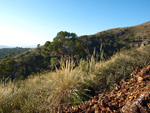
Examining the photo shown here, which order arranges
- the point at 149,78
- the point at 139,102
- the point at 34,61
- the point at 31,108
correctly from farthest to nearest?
the point at 34,61 < the point at 31,108 < the point at 149,78 < the point at 139,102

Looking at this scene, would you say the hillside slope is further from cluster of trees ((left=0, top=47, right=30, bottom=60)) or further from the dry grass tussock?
cluster of trees ((left=0, top=47, right=30, bottom=60))

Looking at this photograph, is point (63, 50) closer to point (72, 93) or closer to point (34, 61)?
point (34, 61)

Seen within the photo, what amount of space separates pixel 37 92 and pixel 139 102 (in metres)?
2.13

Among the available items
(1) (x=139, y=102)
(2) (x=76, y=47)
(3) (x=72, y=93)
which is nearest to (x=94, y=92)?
(3) (x=72, y=93)

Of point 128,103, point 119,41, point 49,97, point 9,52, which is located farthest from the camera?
point 9,52

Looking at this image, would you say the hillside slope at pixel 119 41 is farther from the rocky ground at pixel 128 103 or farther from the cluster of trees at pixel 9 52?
the cluster of trees at pixel 9 52

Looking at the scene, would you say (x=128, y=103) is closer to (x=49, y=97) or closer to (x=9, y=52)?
(x=49, y=97)

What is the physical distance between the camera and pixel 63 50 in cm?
1906

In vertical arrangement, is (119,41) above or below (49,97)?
above

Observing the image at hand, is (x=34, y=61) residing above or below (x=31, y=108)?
below

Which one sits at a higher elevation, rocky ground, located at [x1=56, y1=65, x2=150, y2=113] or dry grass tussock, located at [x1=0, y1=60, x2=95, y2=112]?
rocky ground, located at [x1=56, y1=65, x2=150, y2=113]

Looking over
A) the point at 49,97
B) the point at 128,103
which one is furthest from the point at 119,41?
the point at 128,103

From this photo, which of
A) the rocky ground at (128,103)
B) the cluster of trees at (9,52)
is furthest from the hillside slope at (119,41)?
the cluster of trees at (9,52)

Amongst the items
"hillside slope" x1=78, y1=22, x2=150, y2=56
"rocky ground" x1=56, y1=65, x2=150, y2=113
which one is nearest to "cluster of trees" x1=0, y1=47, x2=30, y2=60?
"hillside slope" x1=78, y1=22, x2=150, y2=56
